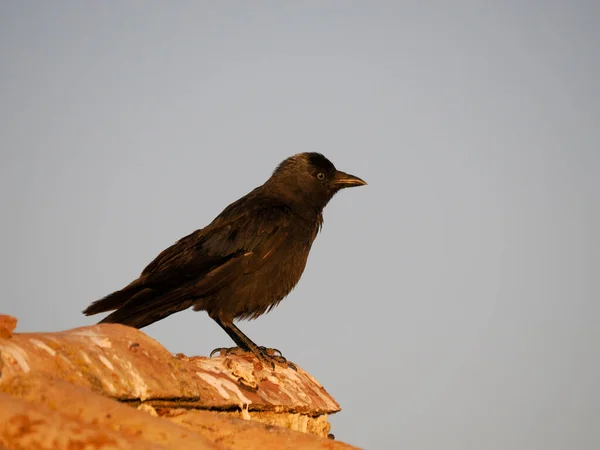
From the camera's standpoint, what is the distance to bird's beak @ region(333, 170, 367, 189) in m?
10.2

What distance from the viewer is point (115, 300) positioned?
25.0 ft

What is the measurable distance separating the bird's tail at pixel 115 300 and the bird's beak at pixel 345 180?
312 cm

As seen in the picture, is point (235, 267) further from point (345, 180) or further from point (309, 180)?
point (345, 180)

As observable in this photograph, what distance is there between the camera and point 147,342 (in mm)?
4637

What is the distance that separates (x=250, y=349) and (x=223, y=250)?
3.72 feet

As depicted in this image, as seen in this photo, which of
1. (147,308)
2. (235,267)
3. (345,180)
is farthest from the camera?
(345,180)

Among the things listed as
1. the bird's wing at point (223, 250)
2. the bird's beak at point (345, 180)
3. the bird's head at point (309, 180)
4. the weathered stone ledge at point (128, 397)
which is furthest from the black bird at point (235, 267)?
the weathered stone ledge at point (128, 397)

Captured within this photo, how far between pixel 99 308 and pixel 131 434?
4.42 metres

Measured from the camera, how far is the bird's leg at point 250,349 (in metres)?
7.51

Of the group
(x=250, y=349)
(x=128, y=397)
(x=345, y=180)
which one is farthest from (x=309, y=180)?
(x=128, y=397)

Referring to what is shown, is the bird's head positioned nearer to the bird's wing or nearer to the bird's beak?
the bird's beak

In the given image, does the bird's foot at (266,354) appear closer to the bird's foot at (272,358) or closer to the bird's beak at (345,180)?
the bird's foot at (272,358)

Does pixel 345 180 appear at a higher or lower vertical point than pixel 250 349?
higher

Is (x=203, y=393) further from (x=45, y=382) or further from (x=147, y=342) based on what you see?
(x=45, y=382)
